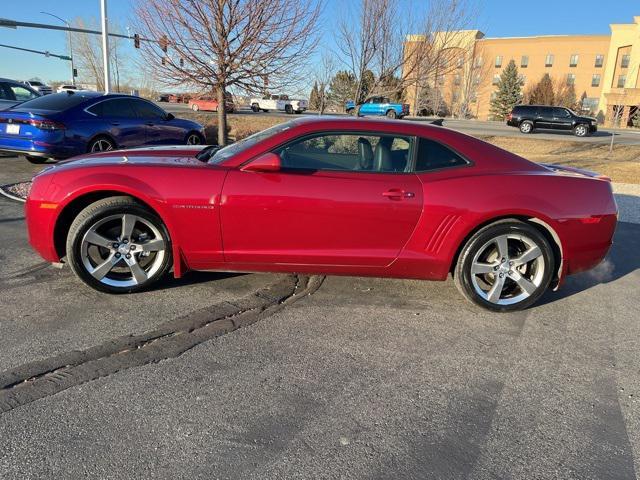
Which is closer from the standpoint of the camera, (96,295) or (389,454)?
(389,454)

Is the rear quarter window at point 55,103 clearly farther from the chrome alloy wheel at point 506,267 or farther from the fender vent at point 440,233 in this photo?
the chrome alloy wheel at point 506,267

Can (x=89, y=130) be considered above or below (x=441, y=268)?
above

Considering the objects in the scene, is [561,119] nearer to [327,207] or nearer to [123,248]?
[327,207]

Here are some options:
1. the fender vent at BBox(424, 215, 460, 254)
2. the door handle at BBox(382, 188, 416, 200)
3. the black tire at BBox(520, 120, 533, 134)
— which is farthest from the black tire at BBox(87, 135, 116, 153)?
the black tire at BBox(520, 120, 533, 134)

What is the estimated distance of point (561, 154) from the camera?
18547 millimetres

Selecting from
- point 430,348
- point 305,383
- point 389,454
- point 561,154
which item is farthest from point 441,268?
point 561,154

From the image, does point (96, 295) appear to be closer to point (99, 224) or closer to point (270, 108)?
point (99, 224)

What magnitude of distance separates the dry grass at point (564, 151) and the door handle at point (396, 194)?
12168 mm

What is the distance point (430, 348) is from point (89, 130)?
24.4 feet

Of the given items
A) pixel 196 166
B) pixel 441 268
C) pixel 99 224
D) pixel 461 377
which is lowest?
pixel 461 377

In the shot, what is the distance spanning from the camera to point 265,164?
3637 mm

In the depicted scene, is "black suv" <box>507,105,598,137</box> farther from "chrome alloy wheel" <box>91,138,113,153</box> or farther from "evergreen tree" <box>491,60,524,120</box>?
"evergreen tree" <box>491,60,524,120</box>

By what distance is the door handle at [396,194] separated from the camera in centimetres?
374

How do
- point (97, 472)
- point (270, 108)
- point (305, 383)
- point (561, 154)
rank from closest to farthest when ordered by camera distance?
1. point (97, 472)
2. point (305, 383)
3. point (561, 154)
4. point (270, 108)
